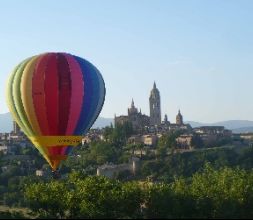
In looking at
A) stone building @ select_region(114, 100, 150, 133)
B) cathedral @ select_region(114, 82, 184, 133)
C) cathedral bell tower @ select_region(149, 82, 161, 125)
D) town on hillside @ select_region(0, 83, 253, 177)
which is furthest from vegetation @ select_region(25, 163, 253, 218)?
cathedral bell tower @ select_region(149, 82, 161, 125)

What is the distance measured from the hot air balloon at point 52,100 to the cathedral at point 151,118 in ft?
296

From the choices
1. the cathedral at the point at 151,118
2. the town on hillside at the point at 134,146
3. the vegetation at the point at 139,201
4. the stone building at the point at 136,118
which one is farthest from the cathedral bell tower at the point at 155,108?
the vegetation at the point at 139,201

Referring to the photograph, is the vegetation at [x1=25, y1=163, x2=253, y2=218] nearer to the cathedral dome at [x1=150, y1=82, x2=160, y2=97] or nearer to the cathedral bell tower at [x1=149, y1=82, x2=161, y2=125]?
the cathedral bell tower at [x1=149, y1=82, x2=161, y2=125]

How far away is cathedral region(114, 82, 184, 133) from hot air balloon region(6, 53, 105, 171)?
9015cm

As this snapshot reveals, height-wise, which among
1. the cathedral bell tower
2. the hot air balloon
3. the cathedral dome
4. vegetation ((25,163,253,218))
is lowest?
vegetation ((25,163,253,218))

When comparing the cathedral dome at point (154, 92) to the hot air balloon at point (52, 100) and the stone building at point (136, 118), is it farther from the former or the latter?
the hot air balloon at point (52, 100)

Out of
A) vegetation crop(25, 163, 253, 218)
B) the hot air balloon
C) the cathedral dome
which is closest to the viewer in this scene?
vegetation crop(25, 163, 253, 218)

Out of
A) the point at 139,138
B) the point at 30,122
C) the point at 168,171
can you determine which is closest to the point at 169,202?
the point at 30,122

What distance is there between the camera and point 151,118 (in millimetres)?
160250

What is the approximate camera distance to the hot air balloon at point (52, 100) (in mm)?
32969

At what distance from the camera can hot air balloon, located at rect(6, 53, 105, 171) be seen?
1298 inches

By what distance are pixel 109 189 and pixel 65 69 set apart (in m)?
7.36

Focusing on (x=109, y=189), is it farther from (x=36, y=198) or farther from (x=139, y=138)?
(x=139, y=138)

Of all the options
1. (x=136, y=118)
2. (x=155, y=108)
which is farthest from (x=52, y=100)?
(x=155, y=108)
